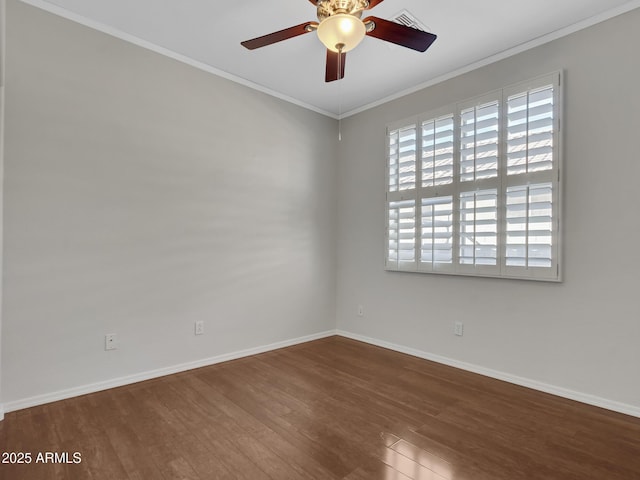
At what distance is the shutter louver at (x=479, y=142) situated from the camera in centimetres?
290

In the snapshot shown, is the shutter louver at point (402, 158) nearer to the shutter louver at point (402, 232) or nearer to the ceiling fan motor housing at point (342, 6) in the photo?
the shutter louver at point (402, 232)

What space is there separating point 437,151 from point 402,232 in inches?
33.1

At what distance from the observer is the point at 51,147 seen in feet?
7.82

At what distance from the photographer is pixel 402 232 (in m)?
3.59

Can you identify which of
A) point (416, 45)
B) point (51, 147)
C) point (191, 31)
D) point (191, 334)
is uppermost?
point (191, 31)

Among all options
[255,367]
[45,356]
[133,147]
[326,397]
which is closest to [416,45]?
[133,147]

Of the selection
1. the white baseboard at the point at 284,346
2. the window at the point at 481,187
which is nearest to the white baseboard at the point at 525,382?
the white baseboard at the point at 284,346

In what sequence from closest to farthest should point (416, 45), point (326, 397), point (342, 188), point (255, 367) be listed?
point (416, 45), point (326, 397), point (255, 367), point (342, 188)

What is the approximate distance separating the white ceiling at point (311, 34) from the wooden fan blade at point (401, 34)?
47cm

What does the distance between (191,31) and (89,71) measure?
78 cm

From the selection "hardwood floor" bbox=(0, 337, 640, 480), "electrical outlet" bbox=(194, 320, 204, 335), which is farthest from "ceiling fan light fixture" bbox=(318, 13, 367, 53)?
"electrical outlet" bbox=(194, 320, 204, 335)

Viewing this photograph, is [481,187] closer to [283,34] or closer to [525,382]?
[525,382]

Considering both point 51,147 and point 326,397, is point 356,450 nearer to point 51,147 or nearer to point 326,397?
point 326,397

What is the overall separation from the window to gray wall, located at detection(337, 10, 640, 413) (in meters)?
0.11
